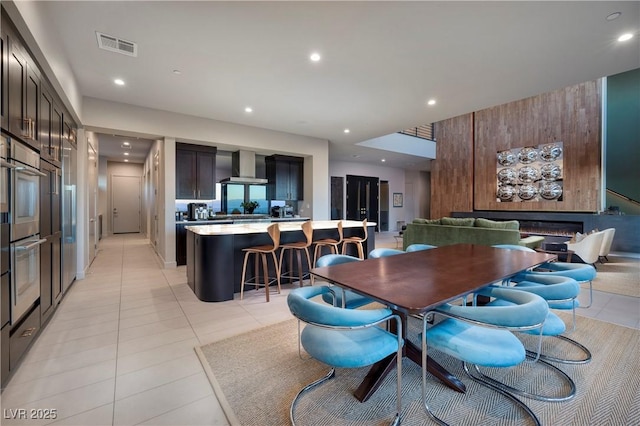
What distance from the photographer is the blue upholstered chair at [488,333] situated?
1.37m

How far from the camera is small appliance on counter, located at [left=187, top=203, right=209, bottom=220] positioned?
554 centimetres

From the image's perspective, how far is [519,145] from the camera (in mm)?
7832

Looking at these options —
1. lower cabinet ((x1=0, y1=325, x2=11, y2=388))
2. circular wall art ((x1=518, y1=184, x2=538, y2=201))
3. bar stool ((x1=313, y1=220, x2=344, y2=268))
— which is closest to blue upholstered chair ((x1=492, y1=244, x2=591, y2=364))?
bar stool ((x1=313, y1=220, x2=344, y2=268))

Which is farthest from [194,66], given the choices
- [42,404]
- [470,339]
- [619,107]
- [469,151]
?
[619,107]

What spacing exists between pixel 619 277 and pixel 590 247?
0.58m

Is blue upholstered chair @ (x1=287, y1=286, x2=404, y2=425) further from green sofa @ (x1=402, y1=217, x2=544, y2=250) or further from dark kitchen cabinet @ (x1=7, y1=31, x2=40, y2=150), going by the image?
green sofa @ (x1=402, y1=217, x2=544, y2=250)

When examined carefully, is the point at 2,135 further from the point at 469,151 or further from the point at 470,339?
the point at 469,151

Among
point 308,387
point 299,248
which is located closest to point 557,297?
point 308,387

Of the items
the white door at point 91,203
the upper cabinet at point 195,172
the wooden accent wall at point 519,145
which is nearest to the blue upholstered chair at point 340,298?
the upper cabinet at point 195,172

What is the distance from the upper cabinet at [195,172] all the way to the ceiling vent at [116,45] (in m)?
2.44

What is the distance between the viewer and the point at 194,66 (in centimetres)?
325

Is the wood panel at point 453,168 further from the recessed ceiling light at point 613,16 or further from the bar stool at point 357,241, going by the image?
the recessed ceiling light at point 613,16

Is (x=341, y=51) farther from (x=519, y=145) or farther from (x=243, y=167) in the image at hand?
(x=519, y=145)

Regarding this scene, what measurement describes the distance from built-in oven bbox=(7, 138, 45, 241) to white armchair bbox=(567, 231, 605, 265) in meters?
7.06
